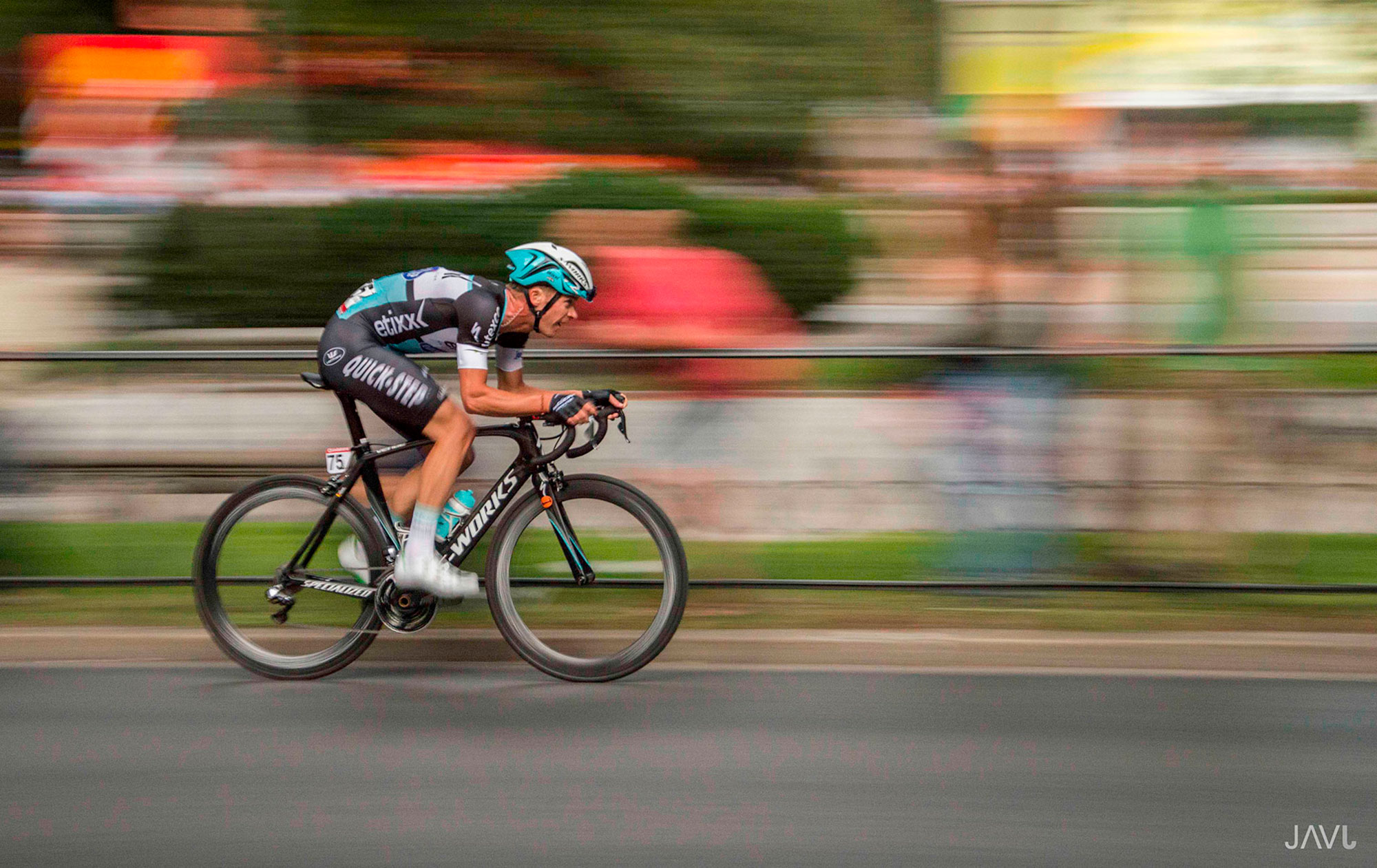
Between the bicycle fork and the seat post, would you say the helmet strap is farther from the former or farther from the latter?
the seat post

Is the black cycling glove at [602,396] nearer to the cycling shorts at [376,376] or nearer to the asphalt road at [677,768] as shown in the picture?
the cycling shorts at [376,376]

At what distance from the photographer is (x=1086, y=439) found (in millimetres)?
5898

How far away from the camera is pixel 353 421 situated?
5301 mm

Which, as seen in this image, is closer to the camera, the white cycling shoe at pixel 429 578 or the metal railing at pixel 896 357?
the white cycling shoe at pixel 429 578

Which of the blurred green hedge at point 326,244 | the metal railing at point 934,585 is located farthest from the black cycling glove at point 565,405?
the blurred green hedge at point 326,244

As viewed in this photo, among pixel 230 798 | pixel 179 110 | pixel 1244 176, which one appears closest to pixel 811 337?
pixel 1244 176

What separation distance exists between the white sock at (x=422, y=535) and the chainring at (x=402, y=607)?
0.49 ft

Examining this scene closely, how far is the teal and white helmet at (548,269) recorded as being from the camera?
4.96 metres

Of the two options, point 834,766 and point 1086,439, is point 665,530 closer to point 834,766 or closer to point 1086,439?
point 834,766

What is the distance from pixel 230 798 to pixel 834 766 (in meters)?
1.80

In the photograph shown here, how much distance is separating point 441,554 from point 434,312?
88cm

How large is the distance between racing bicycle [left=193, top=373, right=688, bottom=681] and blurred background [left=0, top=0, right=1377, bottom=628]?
52 cm

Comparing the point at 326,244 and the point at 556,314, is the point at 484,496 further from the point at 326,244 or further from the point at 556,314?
the point at 326,244
